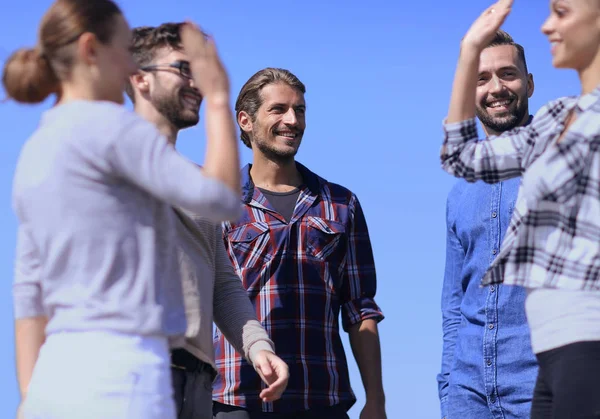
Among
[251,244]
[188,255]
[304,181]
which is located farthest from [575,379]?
[304,181]

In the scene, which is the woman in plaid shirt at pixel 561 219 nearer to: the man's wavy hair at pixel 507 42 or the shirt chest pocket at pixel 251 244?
the shirt chest pocket at pixel 251 244

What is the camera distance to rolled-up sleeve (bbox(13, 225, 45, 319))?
322 centimetres

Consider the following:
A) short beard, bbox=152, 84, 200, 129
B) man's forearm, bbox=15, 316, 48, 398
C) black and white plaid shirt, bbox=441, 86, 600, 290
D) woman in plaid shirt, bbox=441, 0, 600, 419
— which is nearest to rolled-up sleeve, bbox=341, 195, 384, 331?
short beard, bbox=152, 84, 200, 129

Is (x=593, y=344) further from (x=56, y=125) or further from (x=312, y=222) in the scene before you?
(x=312, y=222)

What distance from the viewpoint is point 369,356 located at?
5312 millimetres

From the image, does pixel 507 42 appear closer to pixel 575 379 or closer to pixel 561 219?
pixel 561 219

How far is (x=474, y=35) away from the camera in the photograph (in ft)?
11.7

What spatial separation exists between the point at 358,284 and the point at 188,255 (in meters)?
1.65

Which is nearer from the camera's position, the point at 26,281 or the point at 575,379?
the point at 575,379

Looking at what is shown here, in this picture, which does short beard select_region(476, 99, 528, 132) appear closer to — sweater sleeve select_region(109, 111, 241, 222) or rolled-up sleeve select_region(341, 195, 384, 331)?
rolled-up sleeve select_region(341, 195, 384, 331)

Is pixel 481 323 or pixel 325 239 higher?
pixel 325 239

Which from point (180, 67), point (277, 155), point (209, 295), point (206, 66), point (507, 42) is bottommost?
point (209, 295)

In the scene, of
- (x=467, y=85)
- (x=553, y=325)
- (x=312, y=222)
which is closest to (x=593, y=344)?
(x=553, y=325)

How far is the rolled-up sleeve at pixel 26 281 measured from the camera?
10.6 ft
